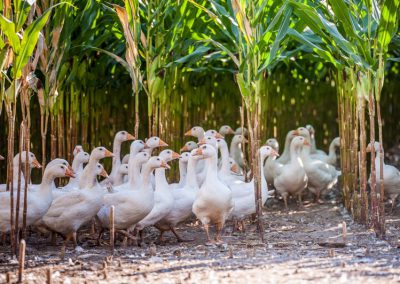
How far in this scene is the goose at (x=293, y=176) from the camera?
12.9 metres

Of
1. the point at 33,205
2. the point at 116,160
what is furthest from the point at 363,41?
the point at 116,160

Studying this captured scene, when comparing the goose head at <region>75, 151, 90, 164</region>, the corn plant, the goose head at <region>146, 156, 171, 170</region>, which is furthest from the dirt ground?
the goose head at <region>75, 151, 90, 164</region>

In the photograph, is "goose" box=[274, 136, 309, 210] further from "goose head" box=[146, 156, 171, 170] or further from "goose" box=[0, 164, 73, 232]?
"goose" box=[0, 164, 73, 232]

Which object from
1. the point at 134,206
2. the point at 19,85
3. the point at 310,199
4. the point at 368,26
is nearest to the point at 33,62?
the point at 19,85

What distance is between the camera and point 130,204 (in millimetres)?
8867

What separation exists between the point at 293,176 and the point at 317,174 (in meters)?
0.71

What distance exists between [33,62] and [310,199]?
7256mm

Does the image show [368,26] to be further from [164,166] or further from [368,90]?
[164,166]

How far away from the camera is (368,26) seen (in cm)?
888

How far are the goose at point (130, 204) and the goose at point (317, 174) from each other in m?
4.88

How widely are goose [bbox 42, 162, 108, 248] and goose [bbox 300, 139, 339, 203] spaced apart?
17.4ft

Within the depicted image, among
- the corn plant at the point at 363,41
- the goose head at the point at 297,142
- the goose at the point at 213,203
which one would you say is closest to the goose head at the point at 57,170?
the goose at the point at 213,203

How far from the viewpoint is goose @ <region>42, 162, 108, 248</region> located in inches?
343

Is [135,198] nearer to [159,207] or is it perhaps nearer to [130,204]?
[130,204]
